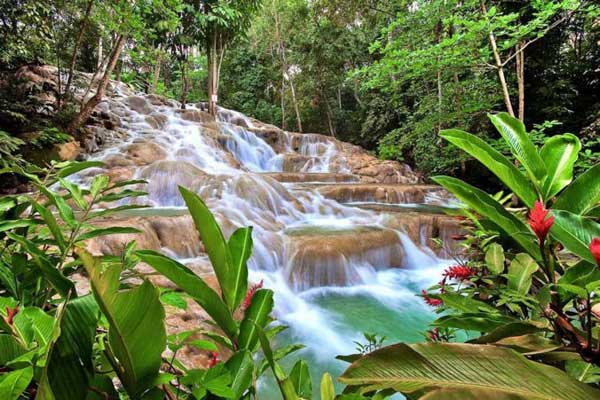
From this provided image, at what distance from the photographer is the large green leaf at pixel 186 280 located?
464mm

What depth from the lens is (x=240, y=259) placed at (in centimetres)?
62

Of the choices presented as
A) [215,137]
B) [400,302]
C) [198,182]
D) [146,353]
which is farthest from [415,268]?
[215,137]

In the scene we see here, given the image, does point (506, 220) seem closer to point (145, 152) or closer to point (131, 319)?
point (131, 319)

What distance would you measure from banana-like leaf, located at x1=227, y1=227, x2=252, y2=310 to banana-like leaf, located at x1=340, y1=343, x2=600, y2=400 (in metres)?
0.23

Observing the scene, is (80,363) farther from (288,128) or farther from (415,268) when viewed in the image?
(288,128)

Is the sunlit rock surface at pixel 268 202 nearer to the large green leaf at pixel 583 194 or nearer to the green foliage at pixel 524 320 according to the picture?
the green foliage at pixel 524 320

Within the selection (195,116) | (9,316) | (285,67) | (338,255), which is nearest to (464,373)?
(9,316)

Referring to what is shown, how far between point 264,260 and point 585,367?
4114 millimetres

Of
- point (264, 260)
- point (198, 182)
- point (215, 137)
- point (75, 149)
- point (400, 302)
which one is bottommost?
point (400, 302)

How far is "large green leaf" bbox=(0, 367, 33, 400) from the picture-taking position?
415 millimetres

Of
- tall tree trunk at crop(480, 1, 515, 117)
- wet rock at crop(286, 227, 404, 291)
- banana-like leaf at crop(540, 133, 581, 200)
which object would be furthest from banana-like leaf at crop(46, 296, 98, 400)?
tall tree trunk at crop(480, 1, 515, 117)

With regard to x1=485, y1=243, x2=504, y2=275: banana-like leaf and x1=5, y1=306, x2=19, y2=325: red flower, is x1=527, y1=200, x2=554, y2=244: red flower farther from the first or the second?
x1=5, y1=306, x2=19, y2=325: red flower

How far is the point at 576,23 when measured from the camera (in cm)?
824

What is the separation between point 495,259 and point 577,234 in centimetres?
39
